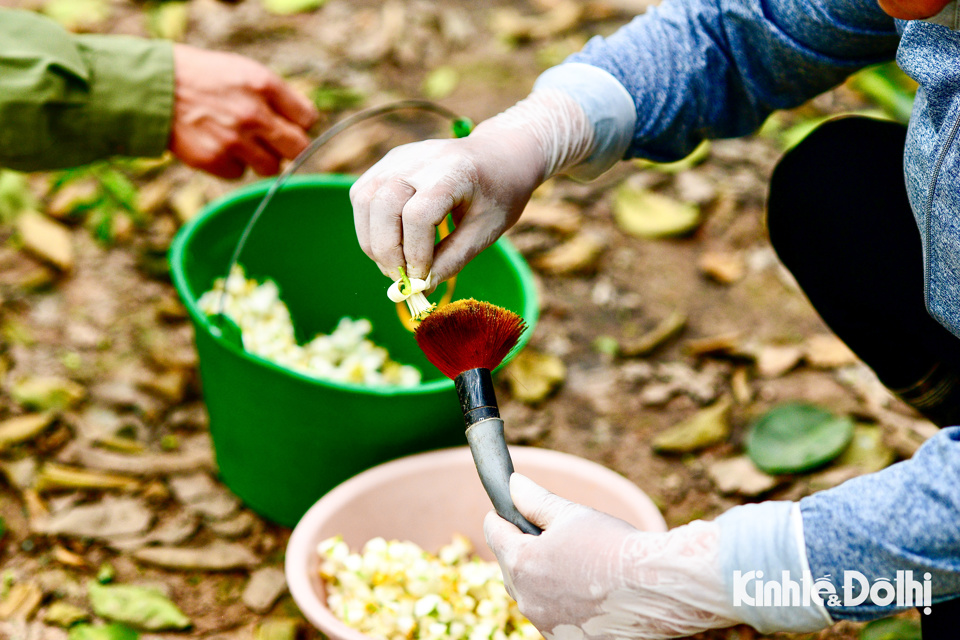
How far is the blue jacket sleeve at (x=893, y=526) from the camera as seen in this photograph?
1.85 feet

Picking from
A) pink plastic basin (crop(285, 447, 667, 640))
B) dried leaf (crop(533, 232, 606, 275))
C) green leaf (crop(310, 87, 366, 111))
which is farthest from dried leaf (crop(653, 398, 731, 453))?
green leaf (crop(310, 87, 366, 111))

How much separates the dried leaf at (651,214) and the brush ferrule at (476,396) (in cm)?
97

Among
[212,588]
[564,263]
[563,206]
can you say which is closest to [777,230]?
[564,263]

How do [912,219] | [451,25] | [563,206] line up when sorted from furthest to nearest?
[451,25]
[563,206]
[912,219]

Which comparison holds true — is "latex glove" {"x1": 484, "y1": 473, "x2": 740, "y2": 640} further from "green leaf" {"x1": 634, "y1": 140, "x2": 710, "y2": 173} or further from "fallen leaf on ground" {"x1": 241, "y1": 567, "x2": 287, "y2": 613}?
"green leaf" {"x1": 634, "y1": 140, "x2": 710, "y2": 173}

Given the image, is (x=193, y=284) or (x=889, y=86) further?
(x=889, y=86)

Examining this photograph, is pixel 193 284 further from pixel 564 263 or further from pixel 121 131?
pixel 564 263

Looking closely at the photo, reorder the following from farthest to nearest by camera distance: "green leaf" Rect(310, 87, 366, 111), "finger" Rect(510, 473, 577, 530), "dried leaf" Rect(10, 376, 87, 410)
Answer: "green leaf" Rect(310, 87, 366, 111)
"dried leaf" Rect(10, 376, 87, 410)
"finger" Rect(510, 473, 577, 530)

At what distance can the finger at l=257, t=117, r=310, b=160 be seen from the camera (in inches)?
44.4

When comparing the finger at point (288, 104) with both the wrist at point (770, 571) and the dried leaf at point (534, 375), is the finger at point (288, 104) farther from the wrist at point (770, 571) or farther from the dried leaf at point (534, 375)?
the wrist at point (770, 571)

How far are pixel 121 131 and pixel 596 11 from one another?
151 centimetres

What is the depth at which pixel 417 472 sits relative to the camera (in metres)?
1.00

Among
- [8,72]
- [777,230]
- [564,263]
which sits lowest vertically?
[564,263]

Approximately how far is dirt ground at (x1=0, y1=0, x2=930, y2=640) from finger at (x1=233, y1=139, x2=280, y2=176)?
384mm
